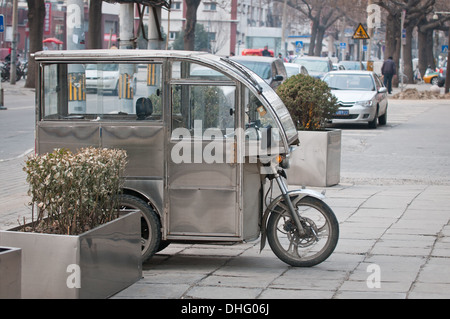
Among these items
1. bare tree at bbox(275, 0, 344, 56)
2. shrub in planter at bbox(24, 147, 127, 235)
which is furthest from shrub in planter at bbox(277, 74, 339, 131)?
bare tree at bbox(275, 0, 344, 56)

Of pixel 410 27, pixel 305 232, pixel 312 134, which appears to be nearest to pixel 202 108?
pixel 305 232

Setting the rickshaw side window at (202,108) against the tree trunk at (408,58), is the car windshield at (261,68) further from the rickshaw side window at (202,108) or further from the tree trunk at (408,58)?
the tree trunk at (408,58)

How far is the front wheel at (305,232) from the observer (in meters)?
6.68

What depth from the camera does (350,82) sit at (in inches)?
948

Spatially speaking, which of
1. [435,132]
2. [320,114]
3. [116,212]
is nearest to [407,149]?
[435,132]

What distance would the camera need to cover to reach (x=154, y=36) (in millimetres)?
15148

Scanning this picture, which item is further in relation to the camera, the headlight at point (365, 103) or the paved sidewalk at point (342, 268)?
the headlight at point (365, 103)

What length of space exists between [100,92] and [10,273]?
282 centimetres

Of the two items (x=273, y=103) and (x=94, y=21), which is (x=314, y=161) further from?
(x=94, y=21)

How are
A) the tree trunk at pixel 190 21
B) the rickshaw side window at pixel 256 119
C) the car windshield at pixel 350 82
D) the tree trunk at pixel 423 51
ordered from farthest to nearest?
1. the tree trunk at pixel 423 51
2. the tree trunk at pixel 190 21
3. the car windshield at pixel 350 82
4. the rickshaw side window at pixel 256 119

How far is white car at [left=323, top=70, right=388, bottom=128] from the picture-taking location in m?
22.2

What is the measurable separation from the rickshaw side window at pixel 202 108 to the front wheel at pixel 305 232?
0.86m

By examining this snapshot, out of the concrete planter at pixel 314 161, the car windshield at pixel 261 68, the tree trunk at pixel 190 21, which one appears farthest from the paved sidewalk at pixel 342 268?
the tree trunk at pixel 190 21

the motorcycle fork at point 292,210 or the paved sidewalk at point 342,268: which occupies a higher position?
the motorcycle fork at point 292,210
